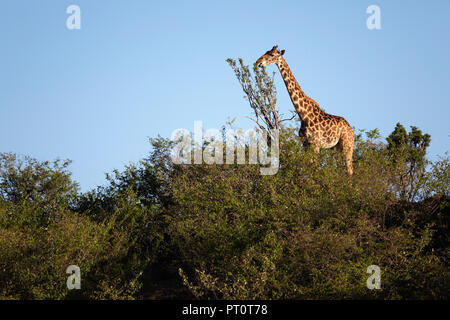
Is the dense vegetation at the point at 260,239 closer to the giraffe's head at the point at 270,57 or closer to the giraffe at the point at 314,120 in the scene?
the giraffe at the point at 314,120

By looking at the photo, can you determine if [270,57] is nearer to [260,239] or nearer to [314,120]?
[314,120]

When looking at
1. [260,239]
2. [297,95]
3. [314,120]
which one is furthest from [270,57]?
[260,239]

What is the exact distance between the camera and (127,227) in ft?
47.5

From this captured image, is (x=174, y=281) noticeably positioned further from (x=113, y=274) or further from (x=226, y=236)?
(x=226, y=236)

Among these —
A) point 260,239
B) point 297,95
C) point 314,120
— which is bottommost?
point 260,239

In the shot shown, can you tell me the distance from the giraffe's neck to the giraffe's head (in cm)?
19

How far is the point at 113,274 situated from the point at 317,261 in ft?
18.2

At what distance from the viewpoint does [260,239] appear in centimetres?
1163

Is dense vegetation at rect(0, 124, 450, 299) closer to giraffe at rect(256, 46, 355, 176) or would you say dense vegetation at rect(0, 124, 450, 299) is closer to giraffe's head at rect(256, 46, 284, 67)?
giraffe at rect(256, 46, 355, 176)

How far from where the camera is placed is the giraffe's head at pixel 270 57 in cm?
1689

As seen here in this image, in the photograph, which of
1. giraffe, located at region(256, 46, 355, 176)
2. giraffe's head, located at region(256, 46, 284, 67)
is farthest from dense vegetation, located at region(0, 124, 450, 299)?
giraffe's head, located at region(256, 46, 284, 67)

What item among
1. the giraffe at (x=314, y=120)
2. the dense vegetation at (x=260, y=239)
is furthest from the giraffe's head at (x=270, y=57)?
the dense vegetation at (x=260, y=239)

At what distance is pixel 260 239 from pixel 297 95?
706 centimetres

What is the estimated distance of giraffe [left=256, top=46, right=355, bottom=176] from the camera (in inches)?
643
